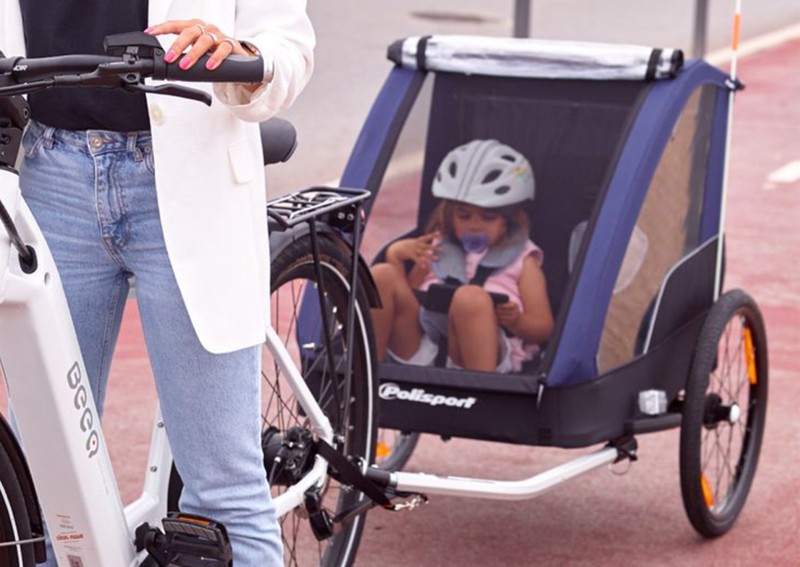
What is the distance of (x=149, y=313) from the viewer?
3061 mm

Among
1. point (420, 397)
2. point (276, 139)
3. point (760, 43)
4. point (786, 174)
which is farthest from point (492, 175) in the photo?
point (760, 43)

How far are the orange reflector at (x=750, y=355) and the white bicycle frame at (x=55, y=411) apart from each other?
2282 mm

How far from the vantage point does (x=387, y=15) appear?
55.2 feet

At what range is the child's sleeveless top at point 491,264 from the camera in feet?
15.7

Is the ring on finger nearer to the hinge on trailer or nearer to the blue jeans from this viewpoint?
the blue jeans

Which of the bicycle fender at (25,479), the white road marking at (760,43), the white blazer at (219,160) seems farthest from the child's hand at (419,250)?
the white road marking at (760,43)

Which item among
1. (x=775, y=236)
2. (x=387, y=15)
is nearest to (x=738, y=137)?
(x=775, y=236)

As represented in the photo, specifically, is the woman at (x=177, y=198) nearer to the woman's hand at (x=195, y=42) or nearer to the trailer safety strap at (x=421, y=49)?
the woman's hand at (x=195, y=42)

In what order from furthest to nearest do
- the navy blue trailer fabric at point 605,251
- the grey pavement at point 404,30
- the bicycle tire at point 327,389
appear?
1. the grey pavement at point 404,30
2. the navy blue trailer fabric at point 605,251
3. the bicycle tire at point 327,389

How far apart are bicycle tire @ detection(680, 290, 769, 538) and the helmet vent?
0.67 metres

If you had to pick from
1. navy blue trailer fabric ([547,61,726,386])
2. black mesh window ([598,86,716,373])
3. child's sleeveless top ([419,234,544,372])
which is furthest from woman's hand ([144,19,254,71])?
child's sleeveless top ([419,234,544,372])

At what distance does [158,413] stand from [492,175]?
1630mm

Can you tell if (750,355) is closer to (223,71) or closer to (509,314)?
(509,314)

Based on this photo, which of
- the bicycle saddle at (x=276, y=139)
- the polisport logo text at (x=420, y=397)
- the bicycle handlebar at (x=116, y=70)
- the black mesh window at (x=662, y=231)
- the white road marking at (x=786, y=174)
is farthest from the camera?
the white road marking at (x=786, y=174)
